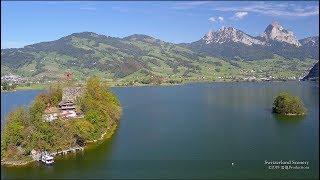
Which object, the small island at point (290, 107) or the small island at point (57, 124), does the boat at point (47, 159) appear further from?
the small island at point (290, 107)

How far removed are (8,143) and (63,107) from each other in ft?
50.9

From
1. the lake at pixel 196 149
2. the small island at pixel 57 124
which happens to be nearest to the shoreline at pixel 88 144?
the small island at pixel 57 124

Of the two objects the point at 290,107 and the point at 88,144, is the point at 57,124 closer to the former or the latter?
the point at 88,144

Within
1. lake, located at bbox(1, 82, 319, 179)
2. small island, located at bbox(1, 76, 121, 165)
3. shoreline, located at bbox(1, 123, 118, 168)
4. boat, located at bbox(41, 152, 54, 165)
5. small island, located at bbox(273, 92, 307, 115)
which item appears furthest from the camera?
small island, located at bbox(273, 92, 307, 115)

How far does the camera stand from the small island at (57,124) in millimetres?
49000

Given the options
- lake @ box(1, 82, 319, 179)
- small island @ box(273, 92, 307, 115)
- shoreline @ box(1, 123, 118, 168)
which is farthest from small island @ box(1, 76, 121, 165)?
small island @ box(273, 92, 307, 115)

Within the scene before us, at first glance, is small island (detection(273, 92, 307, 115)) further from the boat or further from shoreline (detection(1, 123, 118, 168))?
the boat

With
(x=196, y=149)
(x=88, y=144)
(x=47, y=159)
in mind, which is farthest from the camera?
(x=88, y=144)

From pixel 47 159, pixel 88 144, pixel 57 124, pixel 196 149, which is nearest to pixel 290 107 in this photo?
pixel 196 149

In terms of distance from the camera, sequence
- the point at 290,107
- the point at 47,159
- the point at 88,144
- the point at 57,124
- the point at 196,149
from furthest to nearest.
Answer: the point at 290,107
the point at 88,144
the point at 196,149
the point at 57,124
the point at 47,159

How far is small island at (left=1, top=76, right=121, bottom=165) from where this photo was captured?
4900cm

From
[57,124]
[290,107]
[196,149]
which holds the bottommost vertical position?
[290,107]

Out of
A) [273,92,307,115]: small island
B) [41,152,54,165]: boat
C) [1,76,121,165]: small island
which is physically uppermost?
[1,76,121,165]: small island

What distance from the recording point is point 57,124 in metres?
52.7
